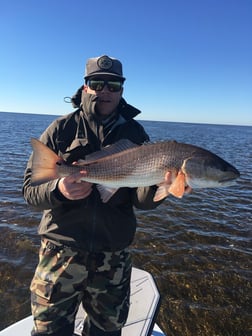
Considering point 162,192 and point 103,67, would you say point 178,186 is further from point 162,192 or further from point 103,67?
point 103,67

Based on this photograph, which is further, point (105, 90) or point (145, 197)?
point (105, 90)

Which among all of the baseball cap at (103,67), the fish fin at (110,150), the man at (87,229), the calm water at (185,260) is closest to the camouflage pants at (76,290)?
the man at (87,229)

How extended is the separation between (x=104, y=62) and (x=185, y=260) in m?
6.09

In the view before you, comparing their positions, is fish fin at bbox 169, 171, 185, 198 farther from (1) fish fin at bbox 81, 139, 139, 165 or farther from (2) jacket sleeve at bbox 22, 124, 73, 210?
(2) jacket sleeve at bbox 22, 124, 73, 210

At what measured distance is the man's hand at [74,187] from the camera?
3.59 m

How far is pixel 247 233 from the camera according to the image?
34.7ft

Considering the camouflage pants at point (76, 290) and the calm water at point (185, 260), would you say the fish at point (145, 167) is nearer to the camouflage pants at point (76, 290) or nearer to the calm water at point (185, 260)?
the camouflage pants at point (76, 290)

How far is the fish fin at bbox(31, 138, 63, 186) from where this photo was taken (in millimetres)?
3578

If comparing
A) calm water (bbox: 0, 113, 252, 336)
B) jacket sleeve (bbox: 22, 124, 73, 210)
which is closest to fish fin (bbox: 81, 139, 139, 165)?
jacket sleeve (bbox: 22, 124, 73, 210)


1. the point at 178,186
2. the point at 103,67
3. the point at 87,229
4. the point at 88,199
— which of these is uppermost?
the point at 103,67

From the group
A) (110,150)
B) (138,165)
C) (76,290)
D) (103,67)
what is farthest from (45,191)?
(103,67)

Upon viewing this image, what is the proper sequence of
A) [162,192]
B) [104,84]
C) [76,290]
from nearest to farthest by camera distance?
1. [162,192]
2. [76,290]
3. [104,84]

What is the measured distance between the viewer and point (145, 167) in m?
3.73

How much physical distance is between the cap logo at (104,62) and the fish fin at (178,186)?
65.4 inches
